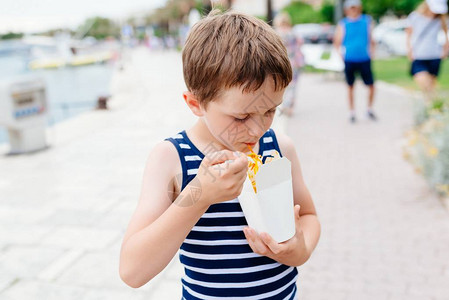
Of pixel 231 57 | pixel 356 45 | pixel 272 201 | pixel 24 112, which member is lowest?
pixel 24 112

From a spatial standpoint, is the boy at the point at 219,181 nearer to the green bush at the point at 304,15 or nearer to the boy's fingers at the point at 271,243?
the boy's fingers at the point at 271,243

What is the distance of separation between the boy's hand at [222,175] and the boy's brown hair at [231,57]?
18cm

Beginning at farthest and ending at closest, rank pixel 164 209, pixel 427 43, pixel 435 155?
pixel 427 43 < pixel 435 155 < pixel 164 209

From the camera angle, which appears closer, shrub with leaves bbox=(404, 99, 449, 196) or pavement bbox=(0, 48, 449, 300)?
pavement bbox=(0, 48, 449, 300)

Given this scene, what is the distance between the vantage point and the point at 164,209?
120cm

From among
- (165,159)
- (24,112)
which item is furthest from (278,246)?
(24,112)

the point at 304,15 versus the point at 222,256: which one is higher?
the point at 222,256

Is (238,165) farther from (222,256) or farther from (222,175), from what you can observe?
(222,256)

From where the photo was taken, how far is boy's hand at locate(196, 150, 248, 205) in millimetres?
1000

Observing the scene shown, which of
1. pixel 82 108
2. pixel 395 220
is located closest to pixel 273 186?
pixel 395 220

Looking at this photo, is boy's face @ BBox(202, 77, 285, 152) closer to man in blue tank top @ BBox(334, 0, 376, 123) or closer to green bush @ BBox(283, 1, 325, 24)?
man in blue tank top @ BBox(334, 0, 376, 123)

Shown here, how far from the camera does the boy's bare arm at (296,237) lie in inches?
45.5

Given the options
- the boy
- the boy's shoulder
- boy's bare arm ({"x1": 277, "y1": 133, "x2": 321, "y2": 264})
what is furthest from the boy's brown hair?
boy's bare arm ({"x1": 277, "y1": 133, "x2": 321, "y2": 264})

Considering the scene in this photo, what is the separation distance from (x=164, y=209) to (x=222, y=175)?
266 millimetres
